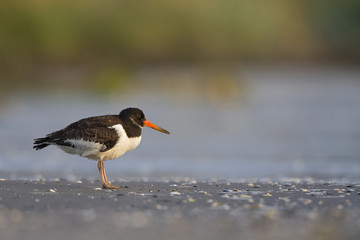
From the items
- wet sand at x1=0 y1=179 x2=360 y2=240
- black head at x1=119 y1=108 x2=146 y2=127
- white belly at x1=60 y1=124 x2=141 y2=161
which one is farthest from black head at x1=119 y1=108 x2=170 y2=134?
wet sand at x1=0 y1=179 x2=360 y2=240

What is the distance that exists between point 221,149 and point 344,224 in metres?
9.30

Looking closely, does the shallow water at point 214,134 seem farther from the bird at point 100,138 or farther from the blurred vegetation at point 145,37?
the blurred vegetation at point 145,37

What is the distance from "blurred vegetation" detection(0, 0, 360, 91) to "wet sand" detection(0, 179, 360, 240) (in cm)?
2457

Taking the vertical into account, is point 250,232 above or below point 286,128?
below

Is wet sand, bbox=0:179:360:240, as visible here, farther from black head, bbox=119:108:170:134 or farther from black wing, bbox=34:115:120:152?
black head, bbox=119:108:170:134

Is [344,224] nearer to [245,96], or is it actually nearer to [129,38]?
[245,96]

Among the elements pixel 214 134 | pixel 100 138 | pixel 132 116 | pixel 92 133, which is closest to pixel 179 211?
pixel 100 138

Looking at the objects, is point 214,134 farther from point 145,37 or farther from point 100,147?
point 145,37

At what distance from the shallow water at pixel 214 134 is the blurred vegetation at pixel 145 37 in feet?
21.3

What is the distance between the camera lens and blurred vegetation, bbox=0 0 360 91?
37.0 m

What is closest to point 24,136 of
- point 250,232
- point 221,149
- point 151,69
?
point 221,149

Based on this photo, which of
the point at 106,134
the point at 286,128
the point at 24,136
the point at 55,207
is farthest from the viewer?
the point at 286,128

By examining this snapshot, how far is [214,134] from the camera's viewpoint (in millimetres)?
19516

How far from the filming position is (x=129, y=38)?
41.6m
